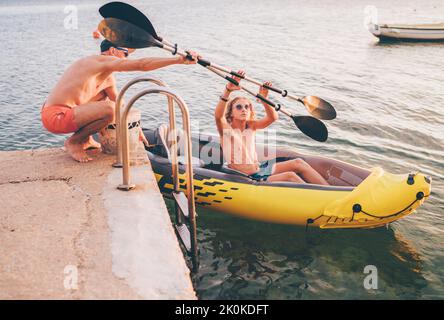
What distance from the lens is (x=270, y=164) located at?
5.64 metres

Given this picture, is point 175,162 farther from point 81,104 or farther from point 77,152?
point 81,104

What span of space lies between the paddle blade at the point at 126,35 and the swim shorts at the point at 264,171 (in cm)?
196

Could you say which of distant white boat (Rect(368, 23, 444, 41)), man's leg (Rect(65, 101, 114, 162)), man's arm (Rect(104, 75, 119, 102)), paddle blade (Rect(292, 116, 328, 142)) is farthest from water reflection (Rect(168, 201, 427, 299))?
distant white boat (Rect(368, 23, 444, 41))

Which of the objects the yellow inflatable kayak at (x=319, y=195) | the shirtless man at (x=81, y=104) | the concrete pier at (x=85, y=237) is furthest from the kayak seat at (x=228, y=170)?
the shirtless man at (x=81, y=104)

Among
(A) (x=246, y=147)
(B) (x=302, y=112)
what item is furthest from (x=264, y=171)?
(B) (x=302, y=112)

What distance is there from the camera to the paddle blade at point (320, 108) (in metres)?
5.96

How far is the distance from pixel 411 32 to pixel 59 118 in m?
21.4

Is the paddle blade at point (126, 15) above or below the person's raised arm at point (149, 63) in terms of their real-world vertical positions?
above

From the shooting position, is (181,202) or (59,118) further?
(59,118)

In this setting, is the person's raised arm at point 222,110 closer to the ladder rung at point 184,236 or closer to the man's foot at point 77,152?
the ladder rung at point 184,236

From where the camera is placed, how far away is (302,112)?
35.5 ft
